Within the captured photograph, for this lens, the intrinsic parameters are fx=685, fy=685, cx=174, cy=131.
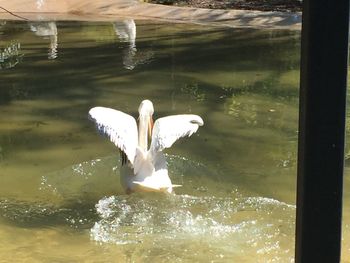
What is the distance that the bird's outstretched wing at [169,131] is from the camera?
472 cm

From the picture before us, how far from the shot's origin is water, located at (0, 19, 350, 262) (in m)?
4.18

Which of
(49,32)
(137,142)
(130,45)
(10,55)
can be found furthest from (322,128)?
(49,32)

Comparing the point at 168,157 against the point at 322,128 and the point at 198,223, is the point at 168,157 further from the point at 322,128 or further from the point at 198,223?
the point at 322,128

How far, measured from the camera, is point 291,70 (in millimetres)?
8891

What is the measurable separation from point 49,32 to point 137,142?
8.32 metres

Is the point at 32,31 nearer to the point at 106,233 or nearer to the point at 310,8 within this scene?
the point at 106,233

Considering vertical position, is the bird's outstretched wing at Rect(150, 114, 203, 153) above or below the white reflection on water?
above

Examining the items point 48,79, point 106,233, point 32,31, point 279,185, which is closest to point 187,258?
point 106,233

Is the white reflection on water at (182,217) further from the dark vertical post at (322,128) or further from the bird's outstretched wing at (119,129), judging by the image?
the dark vertical post at (322,128)

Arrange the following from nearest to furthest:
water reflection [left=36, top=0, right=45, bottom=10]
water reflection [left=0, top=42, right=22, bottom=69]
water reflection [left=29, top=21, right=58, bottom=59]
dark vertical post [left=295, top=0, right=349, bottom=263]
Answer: dark vertical post [left=295, top=0, right=349, bottom=263] < water reflection [left=0, top=42, right=22, bottom=69] < water reflection [left=29, top=21, right=58, bottom=59] < water reflection [left=36, top=0, right=45, bottom=10]

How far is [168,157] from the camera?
19.1 feet

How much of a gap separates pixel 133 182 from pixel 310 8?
3.56 meters

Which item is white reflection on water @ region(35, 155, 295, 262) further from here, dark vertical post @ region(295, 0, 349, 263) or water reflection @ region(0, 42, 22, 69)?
water reflection @ region(0, 42, 22, 69)

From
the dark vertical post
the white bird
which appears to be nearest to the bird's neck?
the white bird
